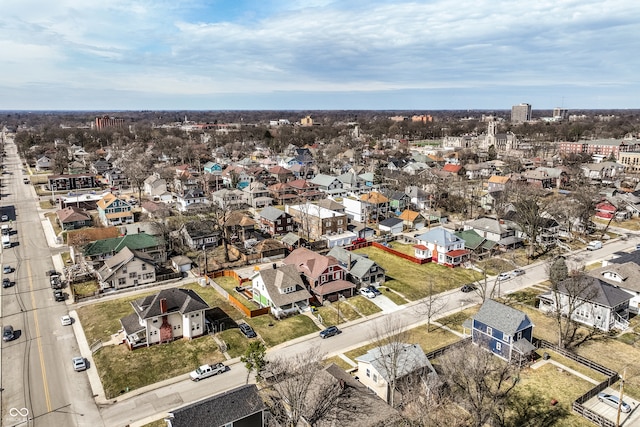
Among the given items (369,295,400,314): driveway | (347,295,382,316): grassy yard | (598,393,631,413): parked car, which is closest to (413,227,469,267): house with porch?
(369,295,400,314): driveway

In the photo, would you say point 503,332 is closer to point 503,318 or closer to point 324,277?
point 503,318

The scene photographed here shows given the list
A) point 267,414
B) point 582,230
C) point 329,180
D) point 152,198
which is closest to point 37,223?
point 152,198

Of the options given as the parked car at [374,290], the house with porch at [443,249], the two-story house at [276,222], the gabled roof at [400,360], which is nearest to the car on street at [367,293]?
the parked car at [374,290]

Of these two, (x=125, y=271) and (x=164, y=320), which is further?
(x=125, y=271)

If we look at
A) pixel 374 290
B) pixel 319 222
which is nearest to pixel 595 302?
pixel 374 290

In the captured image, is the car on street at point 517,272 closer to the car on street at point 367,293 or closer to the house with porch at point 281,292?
the car on street at point 367,293

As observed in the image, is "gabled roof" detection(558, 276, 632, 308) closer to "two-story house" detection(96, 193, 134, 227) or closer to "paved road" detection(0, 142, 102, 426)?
"paved road" detection(0, 142, 102, 426)
